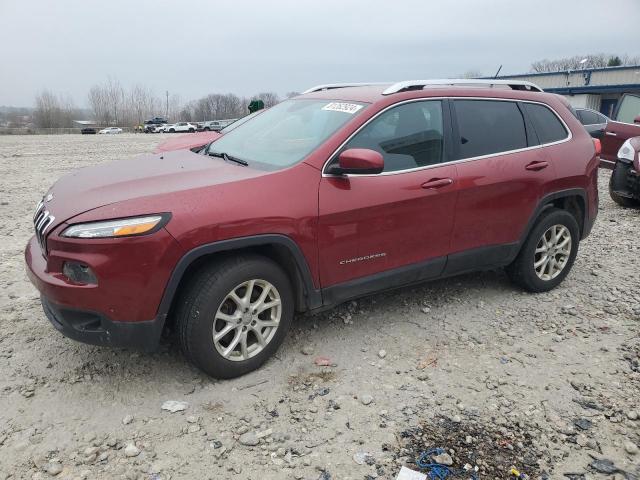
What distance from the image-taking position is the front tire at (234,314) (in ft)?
9.64

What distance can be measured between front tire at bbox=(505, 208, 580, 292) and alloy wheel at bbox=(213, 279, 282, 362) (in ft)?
7.81

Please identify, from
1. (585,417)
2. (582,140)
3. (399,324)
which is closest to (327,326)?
(399,324)

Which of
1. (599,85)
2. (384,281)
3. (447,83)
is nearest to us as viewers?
(384,281)

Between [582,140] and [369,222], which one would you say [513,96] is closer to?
[582,140]

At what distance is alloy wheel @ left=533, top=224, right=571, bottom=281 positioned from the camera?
450cm

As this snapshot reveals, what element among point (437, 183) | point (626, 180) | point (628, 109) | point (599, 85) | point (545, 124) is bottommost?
point (626, 180)

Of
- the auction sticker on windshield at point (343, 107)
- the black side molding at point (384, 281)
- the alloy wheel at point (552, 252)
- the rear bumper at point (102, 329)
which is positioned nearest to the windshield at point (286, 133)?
the auction sticker on windshield at point (343, 107)

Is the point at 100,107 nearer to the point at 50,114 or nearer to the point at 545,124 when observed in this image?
the point at 50,114

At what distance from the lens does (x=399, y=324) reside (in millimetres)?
3994

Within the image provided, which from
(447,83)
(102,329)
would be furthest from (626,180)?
(102,329)

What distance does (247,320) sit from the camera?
10.3 ft

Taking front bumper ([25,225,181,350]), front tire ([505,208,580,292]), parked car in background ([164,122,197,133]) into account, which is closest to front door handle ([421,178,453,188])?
front tire ([505,208,580,292])

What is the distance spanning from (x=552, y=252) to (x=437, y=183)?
164cm

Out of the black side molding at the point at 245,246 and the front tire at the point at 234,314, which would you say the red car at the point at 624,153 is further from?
the front tire at the point at 234,314
